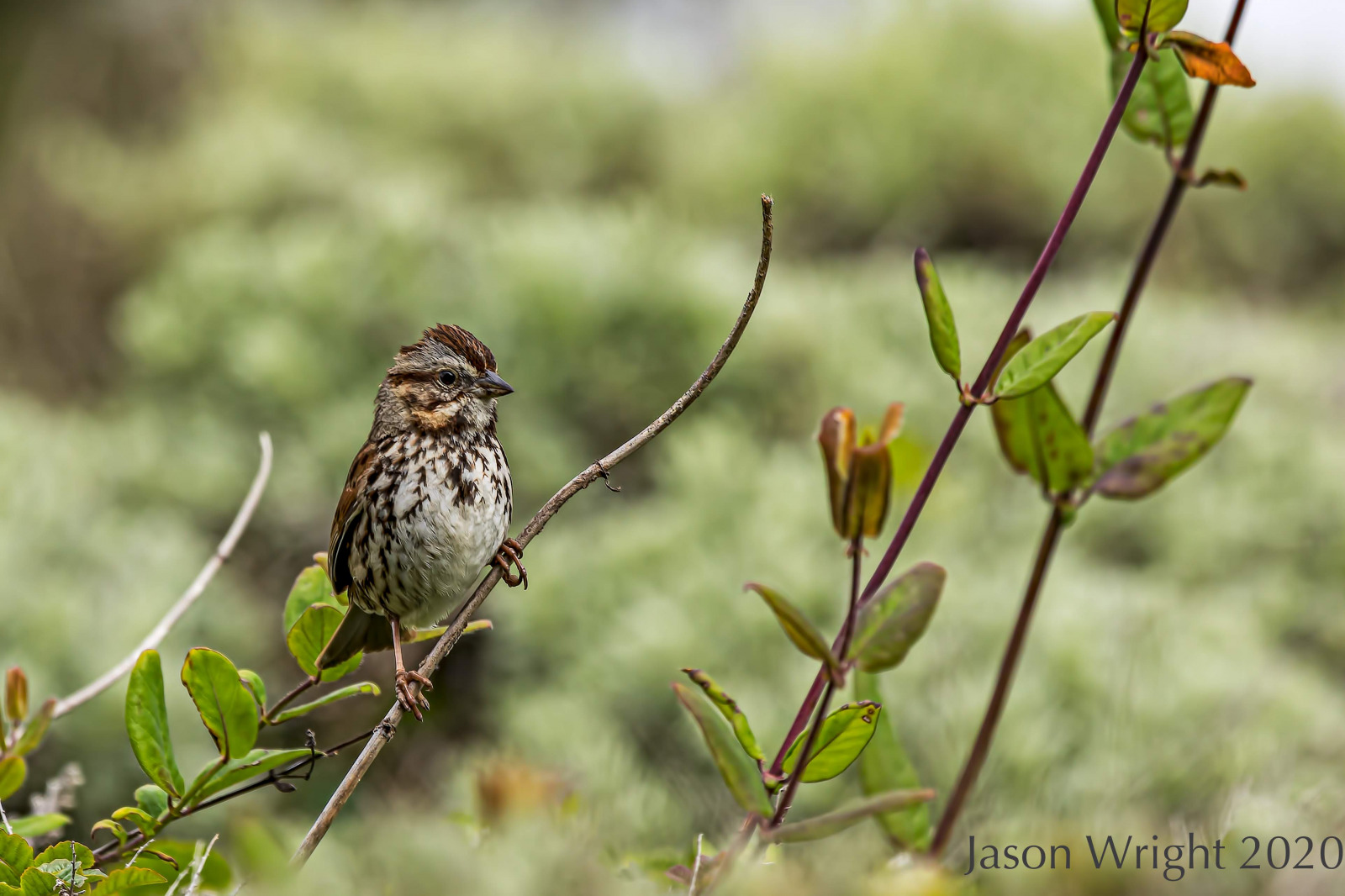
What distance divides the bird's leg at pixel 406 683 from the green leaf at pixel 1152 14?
70 cm

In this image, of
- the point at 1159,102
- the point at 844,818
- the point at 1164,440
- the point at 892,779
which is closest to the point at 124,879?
the point at 844,818

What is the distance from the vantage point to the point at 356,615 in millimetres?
1304

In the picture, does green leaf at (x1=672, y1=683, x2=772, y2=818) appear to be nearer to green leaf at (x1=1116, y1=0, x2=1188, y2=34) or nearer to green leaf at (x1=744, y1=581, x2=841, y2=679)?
green leaf at (x1=744, y1=581, x2=841, y2=679)

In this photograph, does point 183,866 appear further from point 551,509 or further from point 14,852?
point 551,509

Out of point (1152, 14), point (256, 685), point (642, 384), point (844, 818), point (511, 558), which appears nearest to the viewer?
point (844, 818)

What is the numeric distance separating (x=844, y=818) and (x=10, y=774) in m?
0.73

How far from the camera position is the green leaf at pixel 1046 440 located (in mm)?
957

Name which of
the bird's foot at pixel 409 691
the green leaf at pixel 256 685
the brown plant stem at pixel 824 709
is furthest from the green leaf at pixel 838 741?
the green leaf at pixel 256 685

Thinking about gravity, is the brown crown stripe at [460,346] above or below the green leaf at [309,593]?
above

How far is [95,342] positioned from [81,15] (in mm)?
2997

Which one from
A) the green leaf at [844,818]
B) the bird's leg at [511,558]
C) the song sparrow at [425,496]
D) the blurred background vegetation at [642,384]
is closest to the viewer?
the green leaf at [844,818]

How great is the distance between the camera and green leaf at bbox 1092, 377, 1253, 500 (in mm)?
975

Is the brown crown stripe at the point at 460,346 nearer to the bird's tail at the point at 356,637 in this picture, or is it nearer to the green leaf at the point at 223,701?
the bird's tail at the point at 356,637

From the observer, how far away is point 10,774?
0.97 metres
